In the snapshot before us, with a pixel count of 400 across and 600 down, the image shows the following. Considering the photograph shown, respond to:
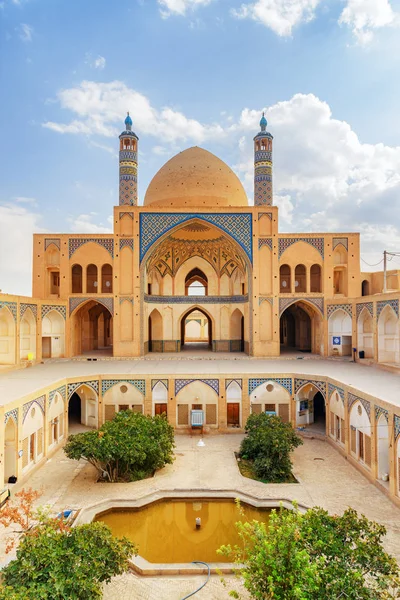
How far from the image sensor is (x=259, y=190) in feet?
51.7

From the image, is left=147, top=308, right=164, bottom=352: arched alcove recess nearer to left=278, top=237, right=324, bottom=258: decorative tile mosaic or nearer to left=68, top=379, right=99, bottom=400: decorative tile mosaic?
left=278, top=237, right=324, bottom=258: decorative tile mosaic

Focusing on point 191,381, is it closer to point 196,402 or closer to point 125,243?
point 196,402

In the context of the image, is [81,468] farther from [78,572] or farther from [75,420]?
[78,572]

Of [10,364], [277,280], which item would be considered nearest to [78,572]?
[10,364]

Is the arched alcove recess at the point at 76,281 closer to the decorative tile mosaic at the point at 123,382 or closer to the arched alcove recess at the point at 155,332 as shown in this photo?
the arched alcove recess at the point at 155,332

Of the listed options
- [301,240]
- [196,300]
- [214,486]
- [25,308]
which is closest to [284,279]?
[301,240]

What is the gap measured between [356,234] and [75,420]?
11.7m

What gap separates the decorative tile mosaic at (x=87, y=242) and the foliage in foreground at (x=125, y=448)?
7.81 meters

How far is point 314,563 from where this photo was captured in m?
3.57

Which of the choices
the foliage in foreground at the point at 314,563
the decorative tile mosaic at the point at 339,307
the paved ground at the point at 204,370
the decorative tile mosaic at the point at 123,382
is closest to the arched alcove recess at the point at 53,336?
the paved ground at the point at 204,370

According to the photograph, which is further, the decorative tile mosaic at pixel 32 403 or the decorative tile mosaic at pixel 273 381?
the decorative tile mosaic at pixel 273 381

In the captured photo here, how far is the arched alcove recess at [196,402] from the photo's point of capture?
10.2 m

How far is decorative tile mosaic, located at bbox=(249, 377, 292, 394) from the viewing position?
10297 millimetres

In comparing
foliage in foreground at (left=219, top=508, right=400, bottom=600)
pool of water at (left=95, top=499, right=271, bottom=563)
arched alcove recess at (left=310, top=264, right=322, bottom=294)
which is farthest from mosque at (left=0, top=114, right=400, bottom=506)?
foliage in foreground at (left=219, top=508, right=400, bottom=600)
